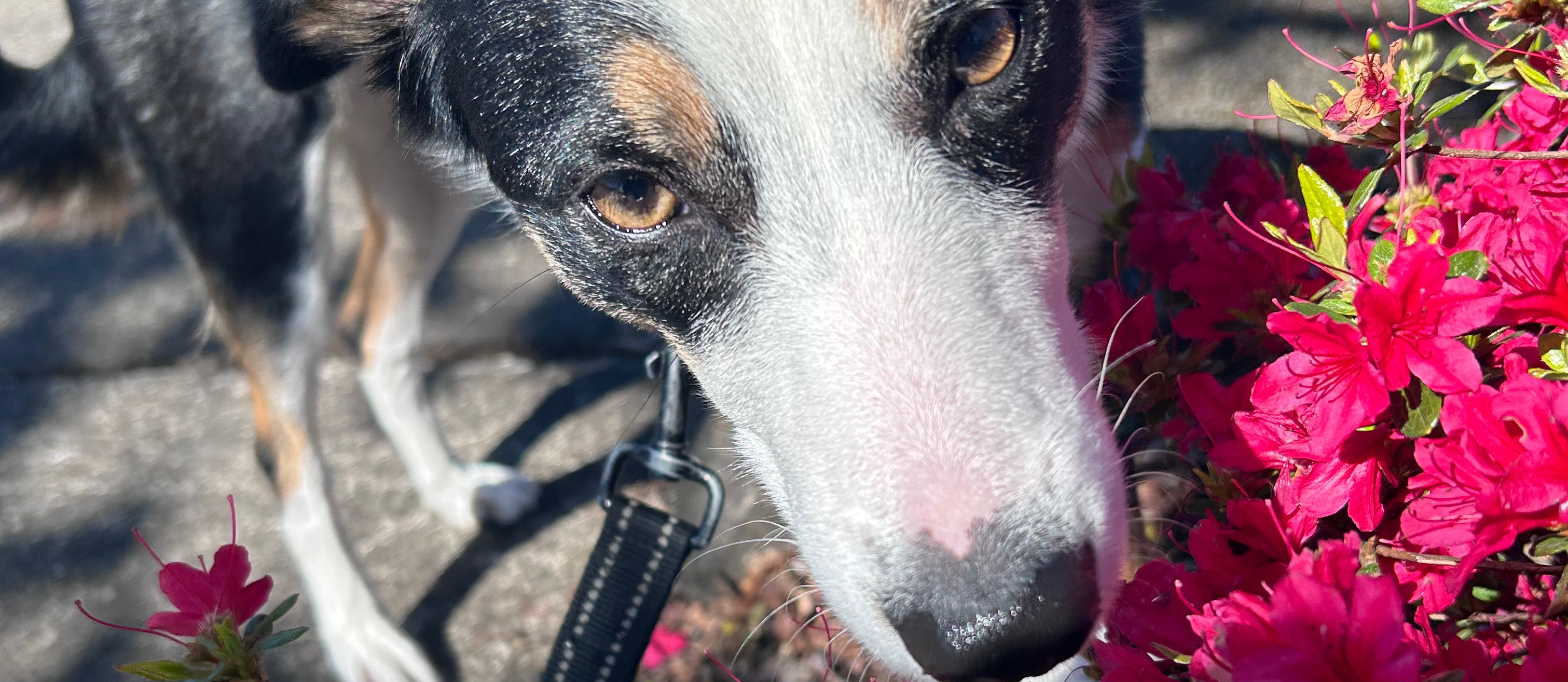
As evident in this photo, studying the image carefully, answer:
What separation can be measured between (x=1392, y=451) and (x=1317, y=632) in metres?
0.28

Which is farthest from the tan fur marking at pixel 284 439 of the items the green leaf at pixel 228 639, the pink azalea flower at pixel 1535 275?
the pink azalea flower at pixel 1535 275

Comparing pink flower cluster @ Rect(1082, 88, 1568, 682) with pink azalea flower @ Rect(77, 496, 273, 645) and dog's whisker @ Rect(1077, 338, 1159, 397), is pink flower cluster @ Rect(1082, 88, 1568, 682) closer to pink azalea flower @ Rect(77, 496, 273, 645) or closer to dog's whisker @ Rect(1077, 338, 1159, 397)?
dog's whisker @ Rect(1077, 338, 1159, 397)

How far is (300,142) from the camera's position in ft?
7.33

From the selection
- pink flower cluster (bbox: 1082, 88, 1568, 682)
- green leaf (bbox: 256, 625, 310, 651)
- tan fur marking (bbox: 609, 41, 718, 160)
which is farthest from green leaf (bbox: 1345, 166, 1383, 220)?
green leaf (bbox: 256, 625, 310, 651)

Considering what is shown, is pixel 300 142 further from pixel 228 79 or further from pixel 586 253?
pixel 586 253

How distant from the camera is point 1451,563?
0.80m

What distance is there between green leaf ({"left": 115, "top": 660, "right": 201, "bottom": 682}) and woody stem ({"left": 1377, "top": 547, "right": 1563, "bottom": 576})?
1068mm

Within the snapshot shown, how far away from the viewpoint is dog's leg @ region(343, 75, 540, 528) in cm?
278

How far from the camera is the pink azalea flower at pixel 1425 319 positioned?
798 millimetres

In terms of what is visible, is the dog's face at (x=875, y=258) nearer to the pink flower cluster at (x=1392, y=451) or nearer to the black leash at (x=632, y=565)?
the pink flower cluster at (x=1392, y=451)

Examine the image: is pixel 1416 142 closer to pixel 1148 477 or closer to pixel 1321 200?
pixel 1321 200

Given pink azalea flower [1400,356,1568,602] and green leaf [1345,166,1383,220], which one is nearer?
pink azalea flower [1400,356,1568,602]

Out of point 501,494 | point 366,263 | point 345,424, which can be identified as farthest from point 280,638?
point 345,424

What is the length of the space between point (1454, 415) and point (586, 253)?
48.6 inches
